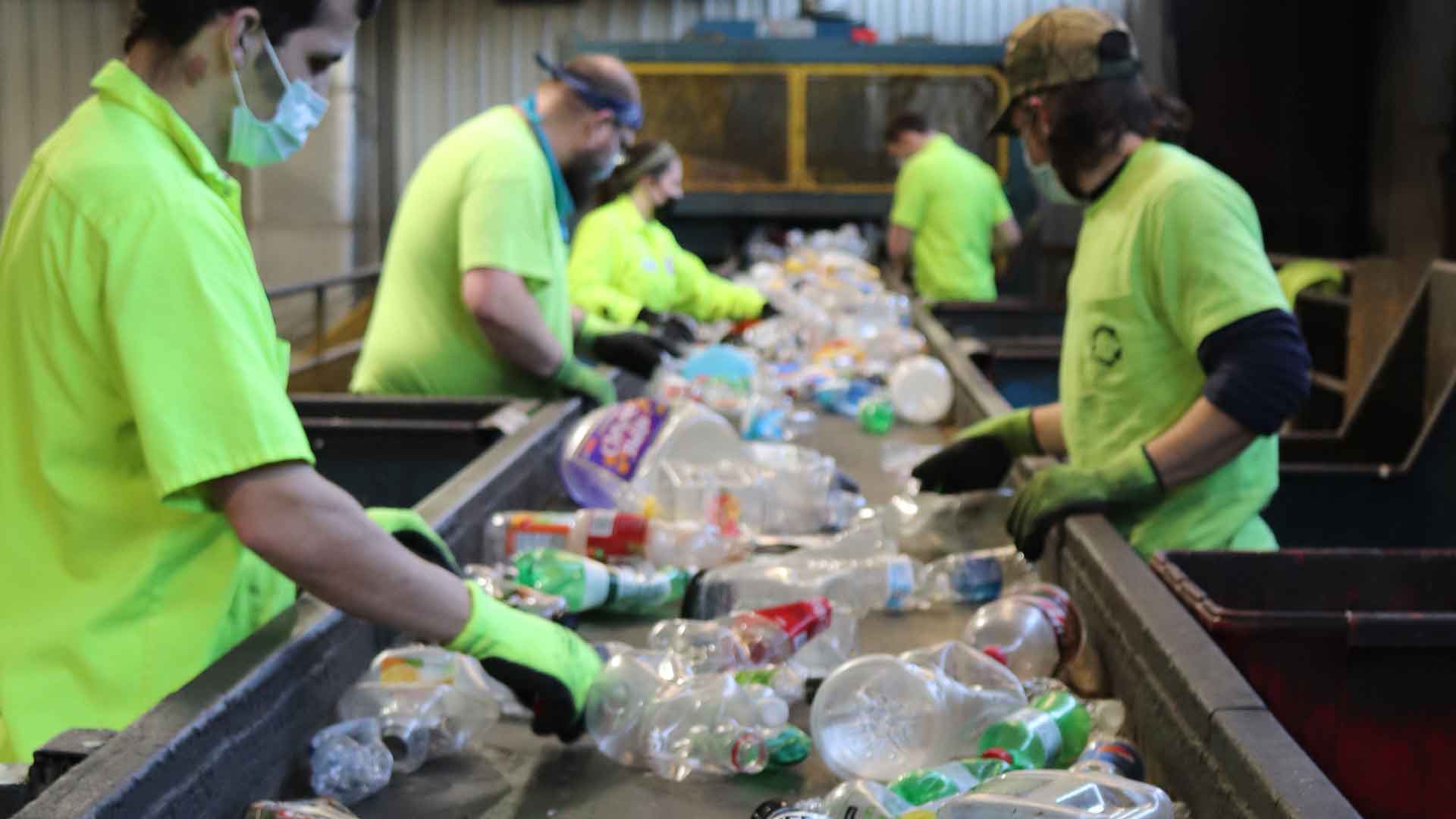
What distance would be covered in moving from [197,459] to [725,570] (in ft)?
3.07

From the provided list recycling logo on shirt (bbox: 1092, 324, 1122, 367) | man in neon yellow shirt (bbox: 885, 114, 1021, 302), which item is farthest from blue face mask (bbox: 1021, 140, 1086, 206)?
man in neon yellow shirt (bbox: 885, 114, 1021, 302)

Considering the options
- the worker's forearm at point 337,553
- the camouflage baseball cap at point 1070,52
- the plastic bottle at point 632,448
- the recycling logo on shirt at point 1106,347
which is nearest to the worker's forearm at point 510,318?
the plastic bottle at point 632,448

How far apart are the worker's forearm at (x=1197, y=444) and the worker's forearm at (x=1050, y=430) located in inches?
25.6

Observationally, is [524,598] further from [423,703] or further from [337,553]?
[337,553]

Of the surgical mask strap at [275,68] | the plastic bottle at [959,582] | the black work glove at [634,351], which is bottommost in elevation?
the black work glove at [634,351]

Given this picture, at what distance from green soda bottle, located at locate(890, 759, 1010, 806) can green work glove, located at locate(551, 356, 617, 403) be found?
2417 mm

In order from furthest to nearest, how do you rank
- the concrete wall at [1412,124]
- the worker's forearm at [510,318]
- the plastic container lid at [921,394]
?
the concrete wall at [1412,124] → the plastic container lid at [921,394] → the worker's forearm at [510,318]

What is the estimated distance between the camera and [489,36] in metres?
13.3

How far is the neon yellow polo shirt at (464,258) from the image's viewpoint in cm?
357

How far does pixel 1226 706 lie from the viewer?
1482mm

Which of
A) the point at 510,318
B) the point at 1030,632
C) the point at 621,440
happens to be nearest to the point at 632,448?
the point at 621,440

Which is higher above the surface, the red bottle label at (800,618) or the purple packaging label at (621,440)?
the red bottle label at (800,618)

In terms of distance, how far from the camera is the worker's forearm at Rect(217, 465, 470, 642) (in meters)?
1.53

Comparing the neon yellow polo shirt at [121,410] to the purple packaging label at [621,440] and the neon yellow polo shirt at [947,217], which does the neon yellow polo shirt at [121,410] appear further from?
the neon yellow polo shirt at [947,217]
